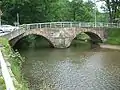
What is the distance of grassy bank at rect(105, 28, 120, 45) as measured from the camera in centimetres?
6055

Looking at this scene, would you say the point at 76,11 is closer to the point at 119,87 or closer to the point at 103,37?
the point at 103,37

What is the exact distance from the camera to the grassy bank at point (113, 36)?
6055cm

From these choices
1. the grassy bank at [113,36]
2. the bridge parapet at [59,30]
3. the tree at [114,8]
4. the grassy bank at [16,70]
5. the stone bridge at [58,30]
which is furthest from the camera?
the tree at [114,8]

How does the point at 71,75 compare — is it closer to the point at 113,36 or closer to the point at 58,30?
the point at 58,30

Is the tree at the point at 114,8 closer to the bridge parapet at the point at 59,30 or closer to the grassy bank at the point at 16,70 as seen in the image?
the bridge parapet at the point at 59,30

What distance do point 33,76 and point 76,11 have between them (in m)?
57.1

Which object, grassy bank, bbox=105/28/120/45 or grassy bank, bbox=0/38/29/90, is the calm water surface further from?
grassy bank, bbox=105/28/120/45

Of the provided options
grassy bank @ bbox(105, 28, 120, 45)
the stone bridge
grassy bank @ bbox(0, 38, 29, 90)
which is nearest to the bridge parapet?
the stone bridge

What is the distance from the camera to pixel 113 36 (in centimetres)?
6338

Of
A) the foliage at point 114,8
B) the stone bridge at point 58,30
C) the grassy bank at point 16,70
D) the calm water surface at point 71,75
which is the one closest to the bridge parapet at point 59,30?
the stone bridge at point 58,30

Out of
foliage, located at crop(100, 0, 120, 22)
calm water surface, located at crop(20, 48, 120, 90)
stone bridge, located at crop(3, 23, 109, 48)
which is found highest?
foliage, located at crop(100, 0, 120, 22)

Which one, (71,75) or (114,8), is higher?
(114,8)

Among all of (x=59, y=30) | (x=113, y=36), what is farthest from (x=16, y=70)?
(x=113, y=36)

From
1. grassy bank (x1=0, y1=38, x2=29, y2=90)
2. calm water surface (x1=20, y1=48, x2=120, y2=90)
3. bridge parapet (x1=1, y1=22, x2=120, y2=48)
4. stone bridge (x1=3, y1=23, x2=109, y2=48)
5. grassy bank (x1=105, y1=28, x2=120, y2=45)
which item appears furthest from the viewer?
grassy bank (x1=105, y1=28, x2=120, y2=45)
